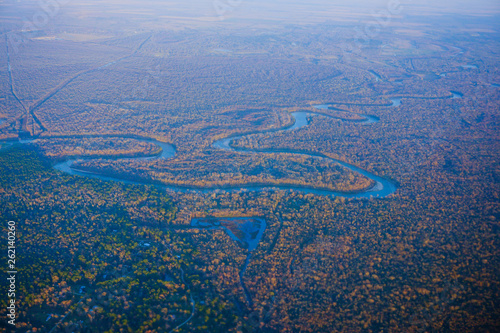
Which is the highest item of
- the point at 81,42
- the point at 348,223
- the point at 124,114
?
the point at 81,42

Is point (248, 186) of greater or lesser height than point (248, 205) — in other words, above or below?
above

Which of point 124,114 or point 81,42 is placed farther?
point 81,42

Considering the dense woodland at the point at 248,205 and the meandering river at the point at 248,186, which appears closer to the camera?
the dense woodland at the point at 248,205

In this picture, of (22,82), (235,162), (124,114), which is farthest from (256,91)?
(22,82)

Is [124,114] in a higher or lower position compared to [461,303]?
higher

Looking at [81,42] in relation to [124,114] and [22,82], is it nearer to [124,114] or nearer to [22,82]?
[22,82]

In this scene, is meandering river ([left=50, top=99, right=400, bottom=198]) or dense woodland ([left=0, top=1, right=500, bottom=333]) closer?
dense woodland ([left=0, top=1, right=500, bottom=333])

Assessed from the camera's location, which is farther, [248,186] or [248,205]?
[248,186]

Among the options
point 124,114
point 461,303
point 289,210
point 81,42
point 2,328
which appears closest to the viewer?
point 2,328
